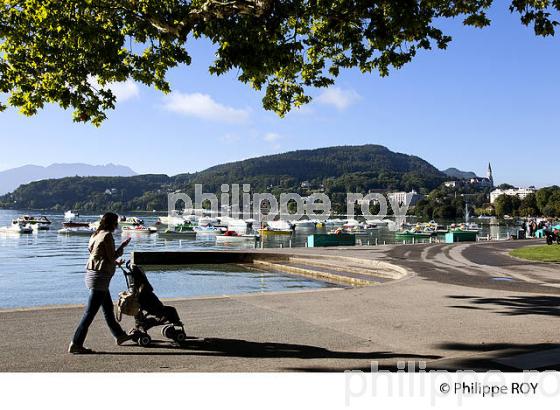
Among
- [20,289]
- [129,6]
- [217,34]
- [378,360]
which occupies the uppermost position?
[129,6]

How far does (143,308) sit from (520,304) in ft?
27.1

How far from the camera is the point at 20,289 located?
23.5 meters

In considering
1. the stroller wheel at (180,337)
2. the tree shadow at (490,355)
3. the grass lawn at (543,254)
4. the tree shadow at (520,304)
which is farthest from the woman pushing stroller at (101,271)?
the grass lawn at (543,254)

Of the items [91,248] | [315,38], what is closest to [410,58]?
[315,38]

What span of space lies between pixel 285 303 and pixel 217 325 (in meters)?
2.57

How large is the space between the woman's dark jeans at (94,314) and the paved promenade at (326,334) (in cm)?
24

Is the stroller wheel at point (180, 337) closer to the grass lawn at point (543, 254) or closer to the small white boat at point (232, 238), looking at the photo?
the grass lawn at point (543, 254)

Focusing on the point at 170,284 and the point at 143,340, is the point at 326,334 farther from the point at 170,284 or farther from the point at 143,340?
the point at 170,284

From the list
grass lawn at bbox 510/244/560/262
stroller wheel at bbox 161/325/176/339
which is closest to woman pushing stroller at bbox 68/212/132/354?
stroller wheel at bbox 161/325/176/339

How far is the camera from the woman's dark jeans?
668 centimetres

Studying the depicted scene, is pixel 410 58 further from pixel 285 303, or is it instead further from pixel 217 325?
pixel 217 325

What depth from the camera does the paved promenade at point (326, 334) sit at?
6332mm

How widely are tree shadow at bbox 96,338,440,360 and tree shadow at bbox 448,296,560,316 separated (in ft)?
14.4
